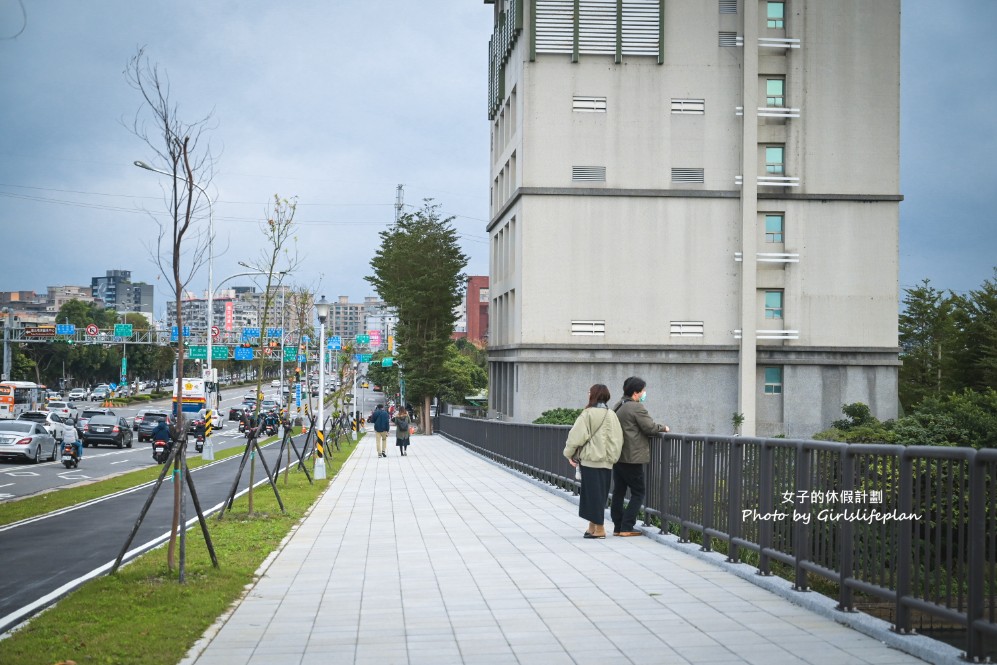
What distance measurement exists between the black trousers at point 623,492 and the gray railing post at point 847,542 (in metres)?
5.46

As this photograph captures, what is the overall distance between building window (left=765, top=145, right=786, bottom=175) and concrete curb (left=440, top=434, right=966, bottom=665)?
3778 centimetres

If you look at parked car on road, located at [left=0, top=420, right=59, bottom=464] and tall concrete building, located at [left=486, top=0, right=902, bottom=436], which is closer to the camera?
parked car on road, located at [left=0, top=420, right=59, bottom=464]

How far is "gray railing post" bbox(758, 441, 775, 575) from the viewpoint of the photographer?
9.48 m

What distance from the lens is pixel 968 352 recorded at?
5841 centimetres

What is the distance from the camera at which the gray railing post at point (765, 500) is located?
9.48 meters

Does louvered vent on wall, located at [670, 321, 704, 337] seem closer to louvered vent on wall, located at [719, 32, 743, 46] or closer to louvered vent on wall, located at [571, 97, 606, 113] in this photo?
louvered vent on wall, located at [571, 97, 606, 113]

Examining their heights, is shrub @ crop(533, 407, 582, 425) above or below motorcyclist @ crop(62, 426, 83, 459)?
above

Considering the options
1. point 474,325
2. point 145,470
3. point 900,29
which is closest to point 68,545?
point 145,470

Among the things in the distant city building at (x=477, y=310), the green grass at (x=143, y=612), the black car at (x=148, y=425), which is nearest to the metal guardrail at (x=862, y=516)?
the green grass at (x=143, y=612)

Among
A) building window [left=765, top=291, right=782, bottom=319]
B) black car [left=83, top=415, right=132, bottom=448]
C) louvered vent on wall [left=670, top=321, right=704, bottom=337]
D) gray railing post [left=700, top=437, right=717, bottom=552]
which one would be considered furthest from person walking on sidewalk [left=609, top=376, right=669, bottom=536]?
black car [left=83, top=415, right=132, bottom=448]

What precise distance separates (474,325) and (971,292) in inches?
4485

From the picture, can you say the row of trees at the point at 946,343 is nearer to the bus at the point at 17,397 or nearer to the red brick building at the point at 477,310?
the bus at the point at 17,397

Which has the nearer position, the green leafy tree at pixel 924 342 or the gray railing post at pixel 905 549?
the gray railing post at pixel 905 549

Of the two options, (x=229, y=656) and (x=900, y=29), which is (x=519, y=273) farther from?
(x=229, y=656)
